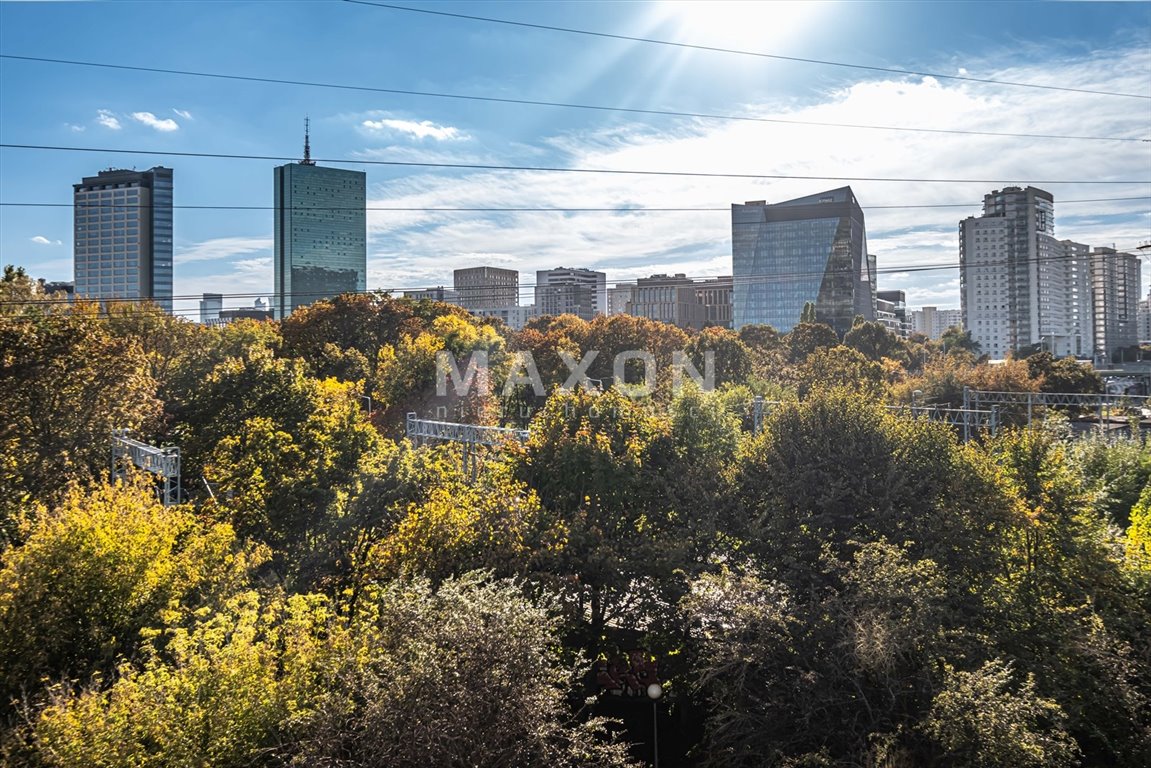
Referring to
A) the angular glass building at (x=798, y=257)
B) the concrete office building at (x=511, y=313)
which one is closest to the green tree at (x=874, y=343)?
the angular glass building at (x=798, y=257)

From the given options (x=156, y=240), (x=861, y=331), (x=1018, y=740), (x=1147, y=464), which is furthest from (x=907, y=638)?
(x=156, y=240)

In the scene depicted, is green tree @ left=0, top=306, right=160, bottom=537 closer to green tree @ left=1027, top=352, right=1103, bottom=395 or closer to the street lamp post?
the street lamp post

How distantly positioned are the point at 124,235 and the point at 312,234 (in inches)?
1226

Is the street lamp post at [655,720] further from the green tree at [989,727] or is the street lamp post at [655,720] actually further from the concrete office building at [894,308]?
the concrete office building at [894,308]

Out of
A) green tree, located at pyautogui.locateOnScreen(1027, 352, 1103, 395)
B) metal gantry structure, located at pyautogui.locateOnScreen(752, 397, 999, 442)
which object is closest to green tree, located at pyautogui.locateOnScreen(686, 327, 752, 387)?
metal gantry structure, located at pyautogui.locateOnScreen(752, 397, 999, 442)

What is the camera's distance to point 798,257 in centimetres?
11838

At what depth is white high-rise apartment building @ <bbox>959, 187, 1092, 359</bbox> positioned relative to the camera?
370ft

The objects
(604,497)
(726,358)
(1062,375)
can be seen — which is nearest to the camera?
(604,497)

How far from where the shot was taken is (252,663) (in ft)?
28.1

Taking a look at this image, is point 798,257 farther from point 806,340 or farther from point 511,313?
point 806,340

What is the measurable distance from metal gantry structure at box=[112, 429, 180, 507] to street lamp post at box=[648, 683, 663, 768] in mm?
9921

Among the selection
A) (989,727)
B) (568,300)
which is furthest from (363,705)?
(568,300)

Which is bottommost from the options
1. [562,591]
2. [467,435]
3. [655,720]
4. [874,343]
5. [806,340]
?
[655,720]

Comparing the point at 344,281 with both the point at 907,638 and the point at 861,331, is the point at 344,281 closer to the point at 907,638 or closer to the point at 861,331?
the point at 861,331
